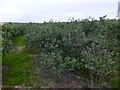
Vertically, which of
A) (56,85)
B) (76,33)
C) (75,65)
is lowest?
(56,85)

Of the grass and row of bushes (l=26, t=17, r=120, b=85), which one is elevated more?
row of bushes (l=26, t=17, r=120, b=85)

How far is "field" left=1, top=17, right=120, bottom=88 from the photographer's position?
41.2 ft

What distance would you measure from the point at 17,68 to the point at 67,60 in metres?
2.89

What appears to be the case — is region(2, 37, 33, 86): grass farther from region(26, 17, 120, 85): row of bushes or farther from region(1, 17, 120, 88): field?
region(26, 17, 120, 85): row of bushes

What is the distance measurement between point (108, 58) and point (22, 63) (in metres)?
4.47

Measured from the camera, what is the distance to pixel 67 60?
1284 centimetres

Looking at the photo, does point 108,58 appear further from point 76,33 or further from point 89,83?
point 76,33

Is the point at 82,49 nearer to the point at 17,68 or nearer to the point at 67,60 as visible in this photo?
the point at 67,60

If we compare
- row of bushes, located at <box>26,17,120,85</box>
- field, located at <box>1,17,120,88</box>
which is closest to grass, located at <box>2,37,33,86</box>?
field, located at <box>1,17,120,88</box>

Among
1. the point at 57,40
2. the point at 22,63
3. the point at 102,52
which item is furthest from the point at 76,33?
the point at 22,63

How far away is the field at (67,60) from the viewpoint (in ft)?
41.2

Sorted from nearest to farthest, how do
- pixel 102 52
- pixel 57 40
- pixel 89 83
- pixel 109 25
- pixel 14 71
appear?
1. pixel 89 83
2. pixel 102 52
3. pixel 14 71
4. pixel 57 40
5. pixel 109 25

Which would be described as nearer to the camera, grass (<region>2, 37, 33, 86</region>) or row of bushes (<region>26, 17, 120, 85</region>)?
row of bushes (<region>26, 17, 120, 85</region>)

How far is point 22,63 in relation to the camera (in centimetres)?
1512
